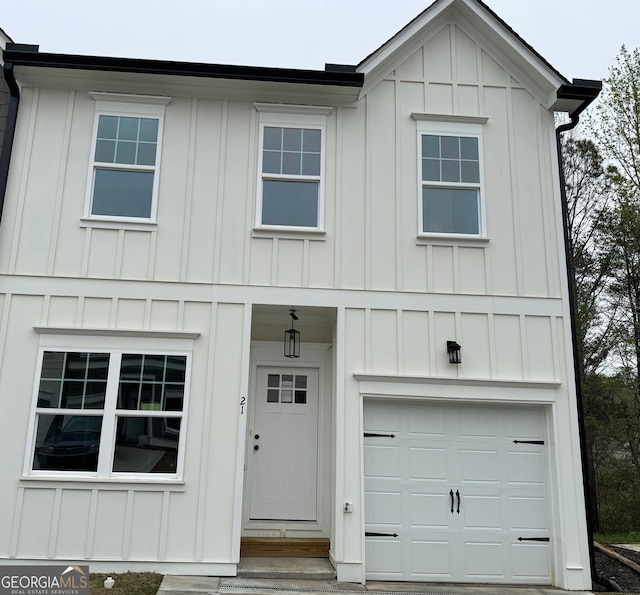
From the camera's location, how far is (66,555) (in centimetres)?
670

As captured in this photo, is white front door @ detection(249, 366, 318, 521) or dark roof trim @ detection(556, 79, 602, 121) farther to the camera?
white front door @ detection(249, 366, 318, 521)

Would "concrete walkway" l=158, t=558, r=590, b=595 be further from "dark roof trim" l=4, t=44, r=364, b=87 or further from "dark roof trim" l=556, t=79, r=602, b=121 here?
"dark roof trim" l=556, t=79, r=602, b=121

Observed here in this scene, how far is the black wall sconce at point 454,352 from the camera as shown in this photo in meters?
7.50

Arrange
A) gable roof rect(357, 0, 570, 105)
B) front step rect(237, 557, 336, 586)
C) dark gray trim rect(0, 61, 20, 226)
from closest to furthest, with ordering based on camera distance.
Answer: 1. front step rect(237, 557, 336, 586)
2. dark gray trim rect(0, 61, 20, 226)
3. gable roof rect(357, 0, 570, 105)

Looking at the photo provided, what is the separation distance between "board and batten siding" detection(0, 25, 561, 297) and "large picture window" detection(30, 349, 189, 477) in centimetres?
117

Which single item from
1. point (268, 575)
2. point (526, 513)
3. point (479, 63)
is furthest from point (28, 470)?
point (479, 63)

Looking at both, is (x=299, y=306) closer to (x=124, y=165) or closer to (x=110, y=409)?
(x=110, y=409)

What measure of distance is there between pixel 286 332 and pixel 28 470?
3801 millimetres

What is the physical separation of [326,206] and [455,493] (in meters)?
4.17

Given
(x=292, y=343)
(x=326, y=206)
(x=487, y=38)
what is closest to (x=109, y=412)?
(x=292, y=343)

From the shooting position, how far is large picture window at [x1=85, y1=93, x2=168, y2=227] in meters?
7.76

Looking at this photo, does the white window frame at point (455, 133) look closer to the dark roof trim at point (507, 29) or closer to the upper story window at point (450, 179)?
the upper story window at point (450, 179)

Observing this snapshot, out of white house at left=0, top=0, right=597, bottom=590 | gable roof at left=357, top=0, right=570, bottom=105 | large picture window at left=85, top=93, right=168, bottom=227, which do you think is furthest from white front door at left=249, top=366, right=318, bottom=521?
gable roof at left=357, top=0, right=570, bottom=105

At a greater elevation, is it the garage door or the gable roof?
the gable roof
